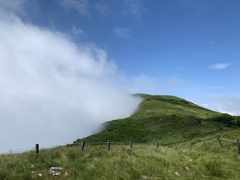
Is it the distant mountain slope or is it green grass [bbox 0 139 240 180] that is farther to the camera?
the distant mountain slope

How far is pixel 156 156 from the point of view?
72.2 ft

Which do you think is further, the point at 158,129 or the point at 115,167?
the point at 158,129

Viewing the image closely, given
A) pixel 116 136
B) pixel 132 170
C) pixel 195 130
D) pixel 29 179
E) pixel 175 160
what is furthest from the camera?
pixel 116 136

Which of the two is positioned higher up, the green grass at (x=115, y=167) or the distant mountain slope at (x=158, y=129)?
the distant mountain slope at (x=158, y=129)

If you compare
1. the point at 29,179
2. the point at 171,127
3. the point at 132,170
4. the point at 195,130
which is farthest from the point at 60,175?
the point at 171,127

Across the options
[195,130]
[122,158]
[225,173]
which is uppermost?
[195,130]

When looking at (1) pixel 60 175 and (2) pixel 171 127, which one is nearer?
(1) pixel 60 175

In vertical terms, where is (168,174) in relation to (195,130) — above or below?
below

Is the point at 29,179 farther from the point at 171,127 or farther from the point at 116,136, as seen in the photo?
the point at 171,127

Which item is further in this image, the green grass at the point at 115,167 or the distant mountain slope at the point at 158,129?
the distant mountain slope at the point at 158,129

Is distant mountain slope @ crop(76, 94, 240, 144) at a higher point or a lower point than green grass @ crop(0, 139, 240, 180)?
higher

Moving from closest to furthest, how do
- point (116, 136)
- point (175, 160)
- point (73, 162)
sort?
point (73, 162), point (175, 160), point (116, 136)

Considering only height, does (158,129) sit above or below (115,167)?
above

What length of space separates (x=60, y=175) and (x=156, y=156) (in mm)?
7985
